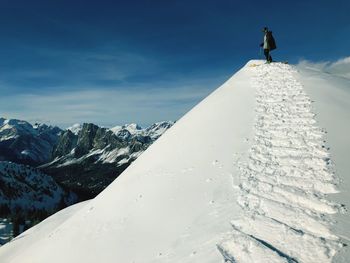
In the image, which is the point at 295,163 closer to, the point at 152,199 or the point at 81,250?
the point at 152,199

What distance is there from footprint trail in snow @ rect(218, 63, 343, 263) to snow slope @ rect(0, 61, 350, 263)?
0.03 metres

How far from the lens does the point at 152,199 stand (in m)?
13.9

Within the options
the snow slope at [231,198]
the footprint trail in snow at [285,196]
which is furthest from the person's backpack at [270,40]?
the footprint trail in snow at [285,196]

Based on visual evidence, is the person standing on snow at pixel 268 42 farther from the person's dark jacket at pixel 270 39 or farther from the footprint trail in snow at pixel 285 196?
the footprint trail in snow at pixel 285 196

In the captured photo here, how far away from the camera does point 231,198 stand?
1164 centimetres

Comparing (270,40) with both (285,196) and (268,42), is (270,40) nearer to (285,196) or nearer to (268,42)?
(268,42)

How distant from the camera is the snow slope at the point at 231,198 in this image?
29.9 ft

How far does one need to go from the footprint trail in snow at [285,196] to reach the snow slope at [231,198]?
0.03m

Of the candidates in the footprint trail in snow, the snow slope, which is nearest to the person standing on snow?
the snow slope

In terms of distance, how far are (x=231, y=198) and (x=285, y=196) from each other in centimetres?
174

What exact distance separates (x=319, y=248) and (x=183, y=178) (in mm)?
7092

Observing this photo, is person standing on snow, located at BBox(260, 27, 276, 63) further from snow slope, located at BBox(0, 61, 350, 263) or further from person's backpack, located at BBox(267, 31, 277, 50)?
snow slope, located at BBox(0, 61, 350, 263)

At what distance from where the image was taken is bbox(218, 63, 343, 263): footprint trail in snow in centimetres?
849

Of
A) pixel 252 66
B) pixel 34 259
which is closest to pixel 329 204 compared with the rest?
pixel 34 259
